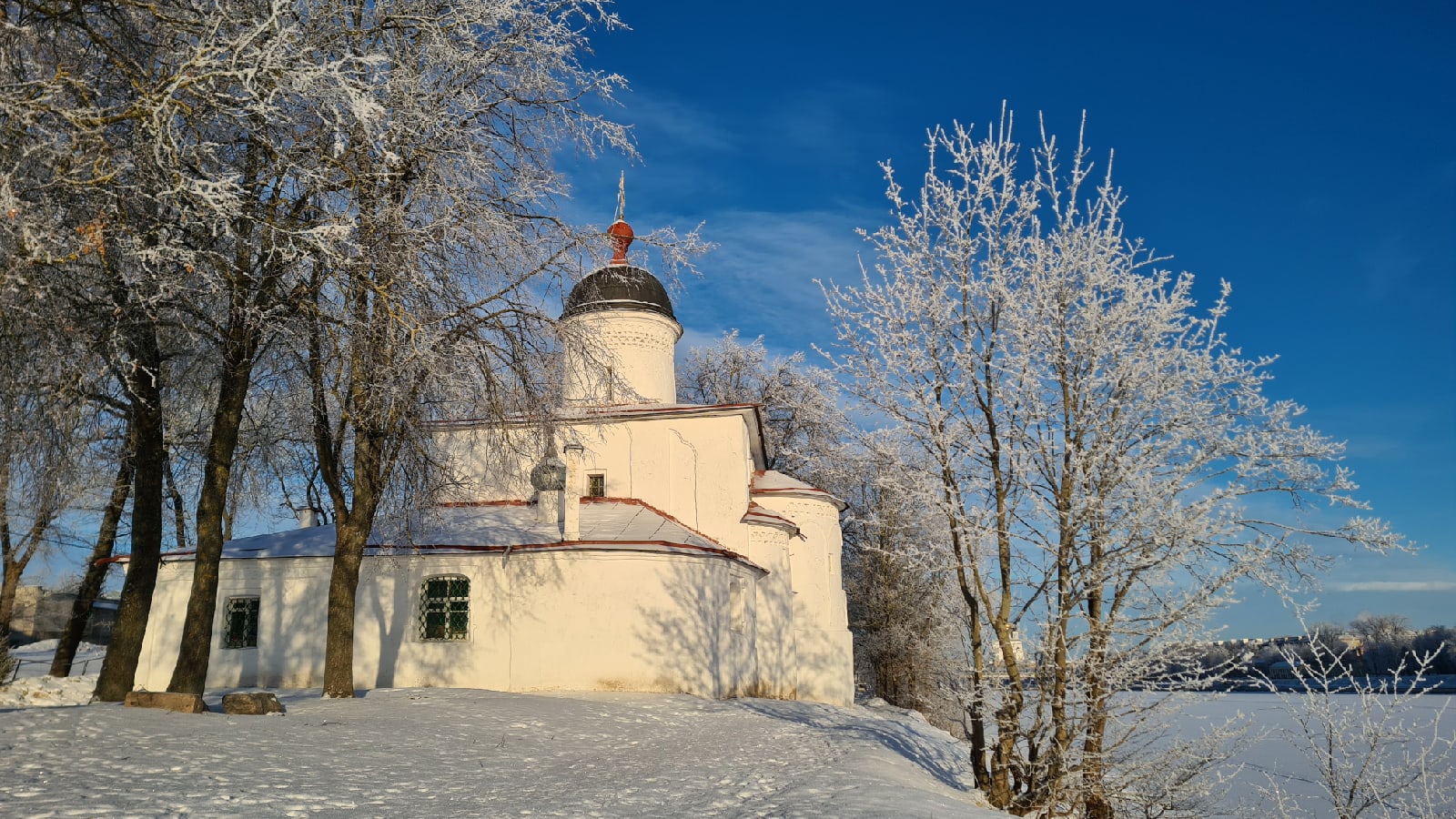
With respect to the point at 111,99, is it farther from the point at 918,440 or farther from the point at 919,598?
the point at 919,598

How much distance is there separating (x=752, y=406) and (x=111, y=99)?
1604 cm

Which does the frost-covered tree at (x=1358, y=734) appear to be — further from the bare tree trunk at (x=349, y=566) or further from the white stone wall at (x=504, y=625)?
the bare tree trunk at (x=349, y=566)

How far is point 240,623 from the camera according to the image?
19.7 m

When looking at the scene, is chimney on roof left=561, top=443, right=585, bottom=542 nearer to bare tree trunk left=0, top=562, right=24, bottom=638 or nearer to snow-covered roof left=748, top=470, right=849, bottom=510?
snow-covered roof left=748, top=470, right=849, bottom=510

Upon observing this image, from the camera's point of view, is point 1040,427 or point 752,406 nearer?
point 1040,427

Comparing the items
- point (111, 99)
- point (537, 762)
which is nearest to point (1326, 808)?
point (537, 762)

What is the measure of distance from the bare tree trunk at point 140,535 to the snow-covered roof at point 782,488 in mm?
14166

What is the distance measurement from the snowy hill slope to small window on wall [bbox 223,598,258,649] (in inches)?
282

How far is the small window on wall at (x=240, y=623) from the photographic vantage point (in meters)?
19.5

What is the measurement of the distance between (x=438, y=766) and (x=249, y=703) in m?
3.57

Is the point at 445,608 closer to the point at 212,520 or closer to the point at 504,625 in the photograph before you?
the point at 504,625

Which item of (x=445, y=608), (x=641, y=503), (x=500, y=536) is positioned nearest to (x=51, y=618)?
(x=445, y=608)

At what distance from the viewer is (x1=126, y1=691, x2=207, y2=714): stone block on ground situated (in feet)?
33.4

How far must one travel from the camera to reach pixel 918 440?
1088cm
